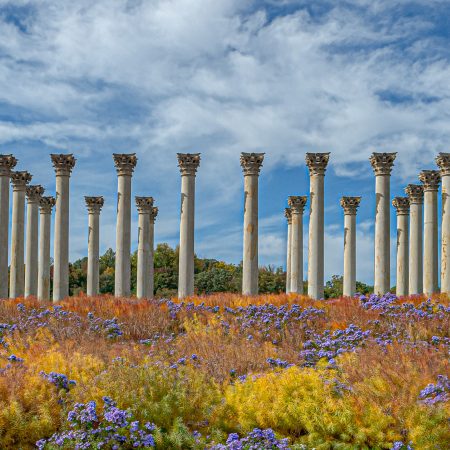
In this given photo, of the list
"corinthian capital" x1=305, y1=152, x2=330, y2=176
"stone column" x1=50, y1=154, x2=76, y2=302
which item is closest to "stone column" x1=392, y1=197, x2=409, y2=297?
"corinthian capital" x1=305, y1=152, x2=330, y2=176

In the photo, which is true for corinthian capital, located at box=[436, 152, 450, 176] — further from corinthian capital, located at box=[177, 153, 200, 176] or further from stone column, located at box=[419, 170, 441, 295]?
corinthian capital, located at box=[177, 153, 200, 176]

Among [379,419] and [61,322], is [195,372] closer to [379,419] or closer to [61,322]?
[379,419]

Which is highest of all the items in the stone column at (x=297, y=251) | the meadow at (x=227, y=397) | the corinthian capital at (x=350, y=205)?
the corinthian capital at (x=350, y=205)

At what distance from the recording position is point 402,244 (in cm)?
5922

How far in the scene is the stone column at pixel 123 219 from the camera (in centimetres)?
4878

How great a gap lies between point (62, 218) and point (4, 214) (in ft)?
11.4

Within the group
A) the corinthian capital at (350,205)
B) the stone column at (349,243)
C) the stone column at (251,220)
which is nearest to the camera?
the stone column at (251,220)

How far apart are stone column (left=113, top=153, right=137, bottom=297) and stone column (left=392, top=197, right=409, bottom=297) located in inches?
817

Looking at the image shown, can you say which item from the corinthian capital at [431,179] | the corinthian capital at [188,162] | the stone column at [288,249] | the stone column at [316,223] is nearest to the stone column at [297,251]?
the stone column at [288,249]

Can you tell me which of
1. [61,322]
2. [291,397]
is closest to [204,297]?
[61,322]

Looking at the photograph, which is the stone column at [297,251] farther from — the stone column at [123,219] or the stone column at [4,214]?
the stone column at [4,214]

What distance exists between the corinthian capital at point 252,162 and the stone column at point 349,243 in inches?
453

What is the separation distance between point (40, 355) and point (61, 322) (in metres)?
8.90

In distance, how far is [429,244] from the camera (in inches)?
2037
